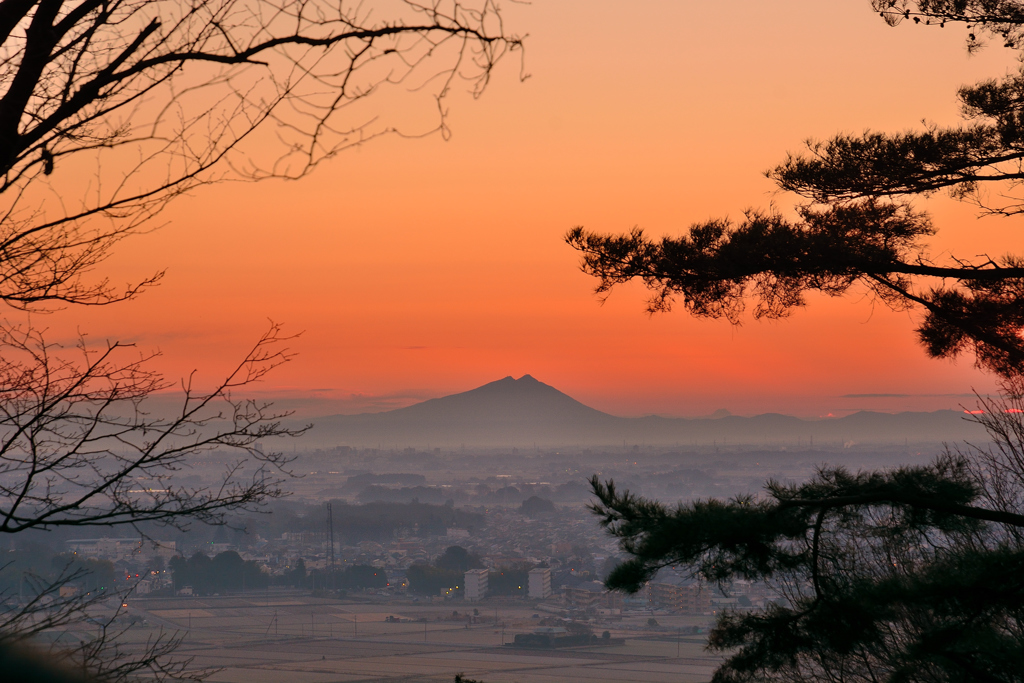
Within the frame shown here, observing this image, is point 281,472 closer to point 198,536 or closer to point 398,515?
point 198,536

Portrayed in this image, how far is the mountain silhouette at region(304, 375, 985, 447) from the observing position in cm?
13450

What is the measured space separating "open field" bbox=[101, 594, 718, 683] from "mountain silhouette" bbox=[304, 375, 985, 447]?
3442 inches

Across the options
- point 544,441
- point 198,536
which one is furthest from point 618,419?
point 198,536

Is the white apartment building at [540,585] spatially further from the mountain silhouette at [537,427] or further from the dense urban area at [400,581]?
the mountain silhouette at [537,427]

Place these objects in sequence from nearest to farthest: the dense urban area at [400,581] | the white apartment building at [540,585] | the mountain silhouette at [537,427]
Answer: the dense urban area at [400,581] < the white apartment building at [540,585] < the mountain silhouette at [537,427]

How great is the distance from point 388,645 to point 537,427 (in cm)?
14785

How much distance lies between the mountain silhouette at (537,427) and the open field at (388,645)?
87.4 meters

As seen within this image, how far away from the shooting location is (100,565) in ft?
65.9

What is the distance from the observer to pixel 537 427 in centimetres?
16912

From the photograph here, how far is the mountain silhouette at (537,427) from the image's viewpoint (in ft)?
441

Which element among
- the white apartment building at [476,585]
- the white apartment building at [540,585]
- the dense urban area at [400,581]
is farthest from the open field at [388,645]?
the white apartment building at [540,585]

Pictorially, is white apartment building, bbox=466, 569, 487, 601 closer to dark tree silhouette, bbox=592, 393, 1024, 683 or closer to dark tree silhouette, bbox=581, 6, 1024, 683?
dark tree silhouette, bbox=581, 6, 1024, 683

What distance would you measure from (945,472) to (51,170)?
15.7ft

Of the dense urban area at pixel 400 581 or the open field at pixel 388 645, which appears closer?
the open field at pixel 388 645
